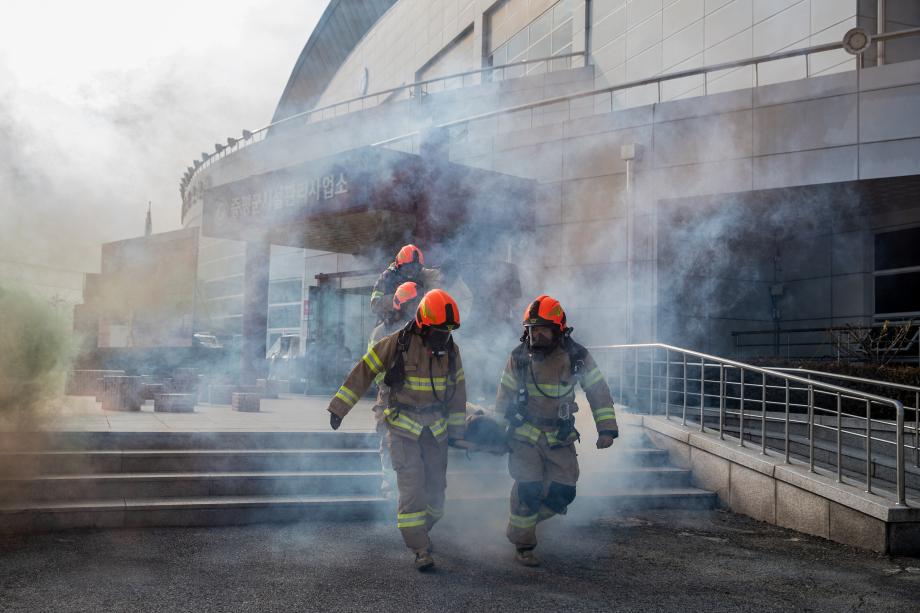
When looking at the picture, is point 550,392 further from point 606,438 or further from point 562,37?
point 562,37

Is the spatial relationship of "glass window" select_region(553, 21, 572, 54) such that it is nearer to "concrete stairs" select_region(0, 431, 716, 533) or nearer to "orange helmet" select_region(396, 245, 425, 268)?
"orange helmet" select_region(396, 245, 425, 268)

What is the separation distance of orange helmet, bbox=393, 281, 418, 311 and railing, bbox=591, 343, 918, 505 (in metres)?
3.19

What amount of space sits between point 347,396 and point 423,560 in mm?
1173

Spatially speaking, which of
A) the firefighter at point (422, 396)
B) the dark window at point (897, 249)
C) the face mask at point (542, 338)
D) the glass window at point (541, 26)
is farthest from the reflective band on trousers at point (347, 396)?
the glass window at point (541, 26)

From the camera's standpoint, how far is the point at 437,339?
5082mm

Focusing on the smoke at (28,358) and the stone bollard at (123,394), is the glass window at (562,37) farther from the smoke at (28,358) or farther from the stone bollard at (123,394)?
the smoke at (28,358)

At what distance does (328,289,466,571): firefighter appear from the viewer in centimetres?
496

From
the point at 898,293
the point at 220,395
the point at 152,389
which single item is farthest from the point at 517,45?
the point at 152,389

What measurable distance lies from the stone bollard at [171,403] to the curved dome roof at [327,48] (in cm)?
2689

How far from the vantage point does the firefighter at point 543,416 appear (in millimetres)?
5039

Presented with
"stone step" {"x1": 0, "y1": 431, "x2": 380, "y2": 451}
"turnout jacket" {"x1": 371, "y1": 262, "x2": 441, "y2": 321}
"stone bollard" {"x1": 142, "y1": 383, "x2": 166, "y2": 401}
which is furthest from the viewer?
"stone bollard" {"x1": 142, "y1": 383, "x2": 166, "y2": 401}

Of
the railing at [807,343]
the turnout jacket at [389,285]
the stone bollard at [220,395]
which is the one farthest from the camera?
the railing at [807,343]

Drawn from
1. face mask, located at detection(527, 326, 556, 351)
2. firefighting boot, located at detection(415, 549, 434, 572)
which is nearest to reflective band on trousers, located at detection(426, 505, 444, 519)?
firefighting boot, located at detection(415, 549, 434, 572)

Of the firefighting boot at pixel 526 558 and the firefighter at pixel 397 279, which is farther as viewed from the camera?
the firefighter at pixel 397 279
